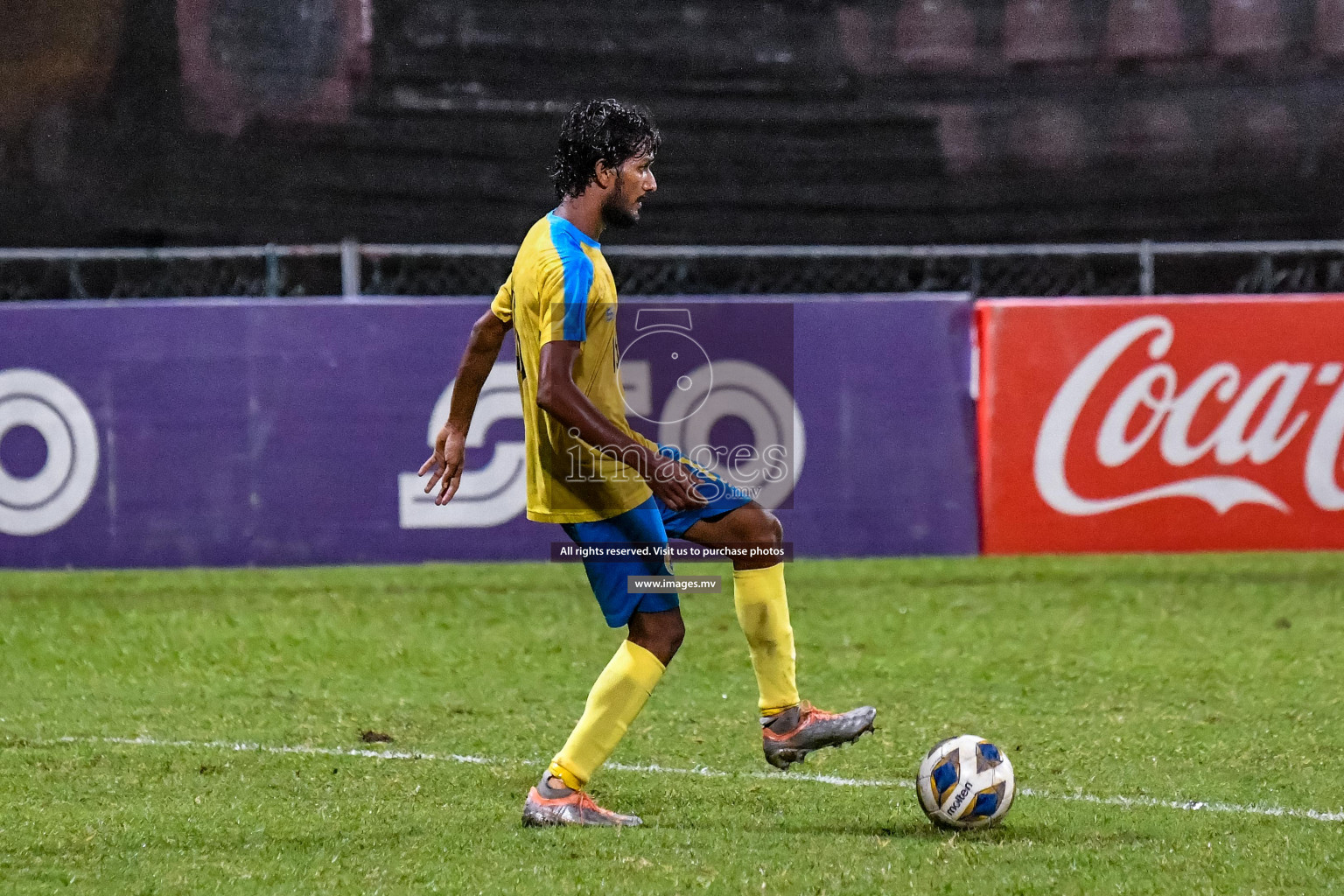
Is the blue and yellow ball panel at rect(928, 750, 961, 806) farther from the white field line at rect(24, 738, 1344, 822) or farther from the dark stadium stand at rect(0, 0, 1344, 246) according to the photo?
the dark stadium stand at rect(0, 0, 1344, 246)

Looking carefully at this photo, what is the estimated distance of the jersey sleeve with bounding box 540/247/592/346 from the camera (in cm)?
462

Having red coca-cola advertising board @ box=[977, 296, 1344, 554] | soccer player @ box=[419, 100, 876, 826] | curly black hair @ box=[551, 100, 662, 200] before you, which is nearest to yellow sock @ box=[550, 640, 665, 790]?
soccer player @ box=[419, 100, 876, 826]

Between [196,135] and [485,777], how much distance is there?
6517 millimetres

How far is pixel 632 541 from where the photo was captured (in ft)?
16.0

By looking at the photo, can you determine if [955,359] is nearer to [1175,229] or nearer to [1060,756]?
[1175,229]

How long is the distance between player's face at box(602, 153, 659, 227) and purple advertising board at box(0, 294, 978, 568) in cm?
537

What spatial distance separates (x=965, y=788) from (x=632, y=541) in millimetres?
1053

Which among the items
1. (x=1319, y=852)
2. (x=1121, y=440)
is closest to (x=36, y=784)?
(x=1319, y=852)

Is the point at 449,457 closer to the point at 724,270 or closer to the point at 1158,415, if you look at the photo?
the point at 724,270

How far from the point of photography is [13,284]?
1091cm

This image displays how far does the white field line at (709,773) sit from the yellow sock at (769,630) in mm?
538

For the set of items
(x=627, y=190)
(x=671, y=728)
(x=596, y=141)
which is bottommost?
(x=671, y=728)

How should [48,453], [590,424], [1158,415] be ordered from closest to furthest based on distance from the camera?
[590,424]
[48,453]
[1158,415]

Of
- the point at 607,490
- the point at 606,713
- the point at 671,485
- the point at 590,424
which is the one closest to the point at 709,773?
the point at 606,713
